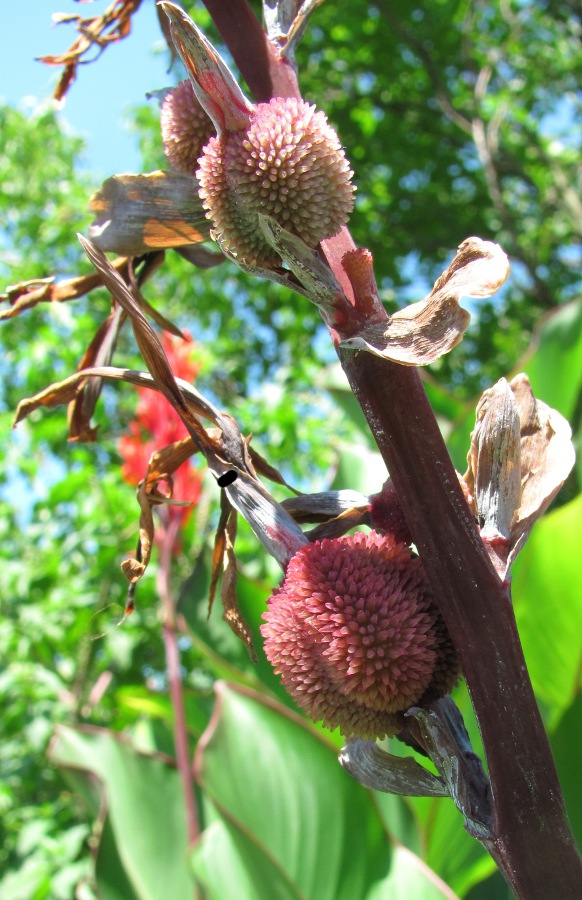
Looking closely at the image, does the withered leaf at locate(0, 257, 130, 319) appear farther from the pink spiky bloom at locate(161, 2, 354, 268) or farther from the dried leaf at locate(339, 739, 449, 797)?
the dried leaf at locate(339, 739, 449, 797)

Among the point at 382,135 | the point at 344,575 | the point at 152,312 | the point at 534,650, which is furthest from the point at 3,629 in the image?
the point at 382,135

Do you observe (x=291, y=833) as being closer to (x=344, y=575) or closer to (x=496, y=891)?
(x=496, y=891)

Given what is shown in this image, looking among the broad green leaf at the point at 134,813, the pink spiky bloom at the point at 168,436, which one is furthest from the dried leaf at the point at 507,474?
the pink spiky bloom at the point at 168,436

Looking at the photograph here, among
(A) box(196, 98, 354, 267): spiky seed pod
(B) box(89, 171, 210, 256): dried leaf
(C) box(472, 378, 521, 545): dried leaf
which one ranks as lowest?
(C) box(472, 378, 521, 545): dried leaf

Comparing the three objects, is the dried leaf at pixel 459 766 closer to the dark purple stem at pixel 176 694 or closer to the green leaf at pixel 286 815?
the green leaf at pixel 286 815

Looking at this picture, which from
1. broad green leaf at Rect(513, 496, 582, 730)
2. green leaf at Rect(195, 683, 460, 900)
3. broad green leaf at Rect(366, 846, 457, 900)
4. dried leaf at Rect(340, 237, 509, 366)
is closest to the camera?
dried leaf at Rect(340, 237, 509, 366)

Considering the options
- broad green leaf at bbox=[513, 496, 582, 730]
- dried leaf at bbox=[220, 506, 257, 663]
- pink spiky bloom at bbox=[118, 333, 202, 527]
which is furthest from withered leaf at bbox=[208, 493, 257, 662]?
pink spiky bloom at bbox=[118, 333, 202, 527]

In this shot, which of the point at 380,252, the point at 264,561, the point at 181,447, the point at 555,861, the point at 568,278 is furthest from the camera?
the point at 568,278
